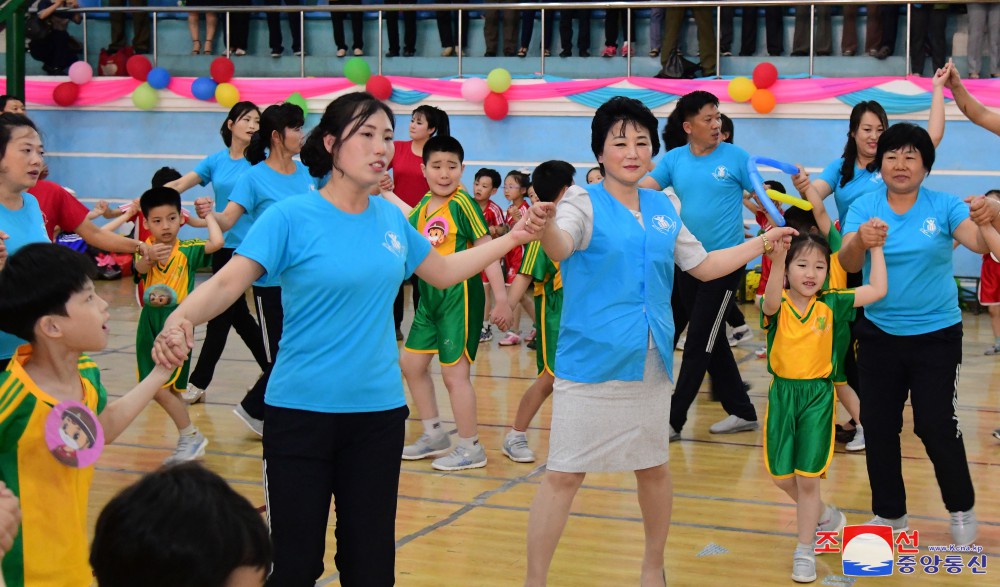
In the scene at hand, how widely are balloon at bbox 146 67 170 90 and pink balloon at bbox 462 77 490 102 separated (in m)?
3.72

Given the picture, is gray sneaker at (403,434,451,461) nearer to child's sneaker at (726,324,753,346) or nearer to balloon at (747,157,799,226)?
balloon at (747,157,799,226)

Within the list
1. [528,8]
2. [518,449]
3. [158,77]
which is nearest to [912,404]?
[518,449]

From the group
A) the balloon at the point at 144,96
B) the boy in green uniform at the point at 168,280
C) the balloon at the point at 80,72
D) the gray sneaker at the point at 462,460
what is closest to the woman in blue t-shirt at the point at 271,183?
the boy in green uniform at the point at 168,280

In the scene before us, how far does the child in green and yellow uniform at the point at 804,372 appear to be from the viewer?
432 cm

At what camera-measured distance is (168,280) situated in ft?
21.0

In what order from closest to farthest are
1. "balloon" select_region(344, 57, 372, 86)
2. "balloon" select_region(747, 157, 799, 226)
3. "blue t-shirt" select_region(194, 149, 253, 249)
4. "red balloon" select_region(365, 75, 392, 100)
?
"balloon" select_region(747, 157, 799, 226), "blue t-shirt" select_region(194, 149, 253, 249), "red balloon" select_region(365, 75, 392, 100), "balloon" select_region(344, 57, 372, 86)

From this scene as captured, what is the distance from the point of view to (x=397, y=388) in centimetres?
320

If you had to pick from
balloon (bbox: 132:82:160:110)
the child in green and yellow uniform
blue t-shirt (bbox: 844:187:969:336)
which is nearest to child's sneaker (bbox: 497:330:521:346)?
the child in green and yellow uniform

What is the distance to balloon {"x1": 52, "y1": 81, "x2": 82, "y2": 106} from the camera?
1418 cm

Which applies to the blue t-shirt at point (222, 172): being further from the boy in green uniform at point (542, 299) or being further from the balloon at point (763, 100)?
the balloon at point (763, 100)

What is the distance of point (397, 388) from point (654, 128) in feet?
4.23

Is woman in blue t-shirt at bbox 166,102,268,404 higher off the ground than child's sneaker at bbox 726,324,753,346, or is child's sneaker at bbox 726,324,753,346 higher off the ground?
woman in blue t-shirt at bbox 166,102,268,404

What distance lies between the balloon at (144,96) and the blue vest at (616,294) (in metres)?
11.3

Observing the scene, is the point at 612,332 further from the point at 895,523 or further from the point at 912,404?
the point at 895,523
